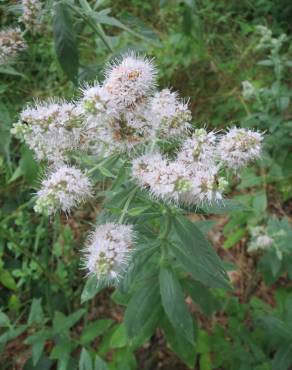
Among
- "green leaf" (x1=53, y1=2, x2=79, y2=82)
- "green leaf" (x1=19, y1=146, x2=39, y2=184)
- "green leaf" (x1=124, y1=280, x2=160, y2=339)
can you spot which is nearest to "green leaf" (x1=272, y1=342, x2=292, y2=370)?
"green leaf" (x1=124, y1=280, x2=160, y2=339)

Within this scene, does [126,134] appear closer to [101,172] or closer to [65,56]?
[101,172]

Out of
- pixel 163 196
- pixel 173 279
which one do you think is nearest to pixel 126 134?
pixel 163 196

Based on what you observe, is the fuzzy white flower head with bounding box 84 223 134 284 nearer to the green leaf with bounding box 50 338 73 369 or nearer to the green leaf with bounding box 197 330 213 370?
the green leaf with bounding box 50 338 73 369

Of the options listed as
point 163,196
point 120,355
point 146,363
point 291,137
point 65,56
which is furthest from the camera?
point 291,137

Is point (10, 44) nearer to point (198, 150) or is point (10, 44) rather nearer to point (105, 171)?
point (105, 171)

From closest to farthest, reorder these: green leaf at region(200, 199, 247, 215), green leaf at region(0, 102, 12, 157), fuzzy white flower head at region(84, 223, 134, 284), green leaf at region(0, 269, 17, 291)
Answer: fuzzy white flower head at region(84, 223, 134, 284), green leaf at region(200, 199, 247, 215), green leaf at region(0, 102, 12, 157), green leaf at region(0, 269, 17, 291)

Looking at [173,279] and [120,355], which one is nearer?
[173,279]
